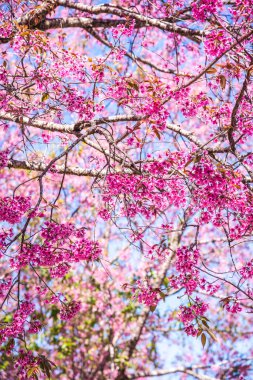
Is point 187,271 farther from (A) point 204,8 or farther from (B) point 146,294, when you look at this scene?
(A) point 204,8

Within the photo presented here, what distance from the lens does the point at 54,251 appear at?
3877mm

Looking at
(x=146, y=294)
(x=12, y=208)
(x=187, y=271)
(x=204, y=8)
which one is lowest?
(x=146, y=294)

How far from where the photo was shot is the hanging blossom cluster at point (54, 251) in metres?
3.73

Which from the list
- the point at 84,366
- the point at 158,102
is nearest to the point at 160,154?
the point at 158,102

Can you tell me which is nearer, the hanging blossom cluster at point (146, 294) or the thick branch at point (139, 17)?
the hanging blossom cluster at point (146, 294)

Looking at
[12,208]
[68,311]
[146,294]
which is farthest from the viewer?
[68,311]

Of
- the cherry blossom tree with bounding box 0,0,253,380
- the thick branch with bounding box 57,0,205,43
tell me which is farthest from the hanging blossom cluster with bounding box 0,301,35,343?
the thick branch with bounding box 57,0,205,43

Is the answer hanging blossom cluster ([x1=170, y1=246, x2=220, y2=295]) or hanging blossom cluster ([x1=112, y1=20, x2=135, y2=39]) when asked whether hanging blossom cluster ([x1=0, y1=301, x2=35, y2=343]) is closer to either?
hanging blossom cluster ([x1=170, y1=246, x2=220, y2=295])

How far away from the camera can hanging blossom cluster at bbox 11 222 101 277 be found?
373 cm

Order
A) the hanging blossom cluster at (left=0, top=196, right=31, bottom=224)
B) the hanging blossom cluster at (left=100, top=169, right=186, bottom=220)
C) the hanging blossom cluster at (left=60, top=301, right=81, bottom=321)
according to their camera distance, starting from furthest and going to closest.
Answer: the hanging blossom cluster at (left=60, top=301, right=81, bottom=321) → the hanging blossom cluster at (left=0, top=196, right=31, bottom=224) → the hanging blossom cluster at (left=100, top=169, right=186, bottom=220)

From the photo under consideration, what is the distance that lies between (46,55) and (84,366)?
6.84 metres

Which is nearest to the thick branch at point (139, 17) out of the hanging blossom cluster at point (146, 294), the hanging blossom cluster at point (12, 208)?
the hanging blossom cluster at point (12, 208)

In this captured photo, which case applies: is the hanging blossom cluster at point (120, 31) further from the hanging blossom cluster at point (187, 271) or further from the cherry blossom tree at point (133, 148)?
the hanging blossom cluster at point (187, 271)

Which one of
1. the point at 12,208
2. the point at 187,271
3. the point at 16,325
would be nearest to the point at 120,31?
the point at 12,208
